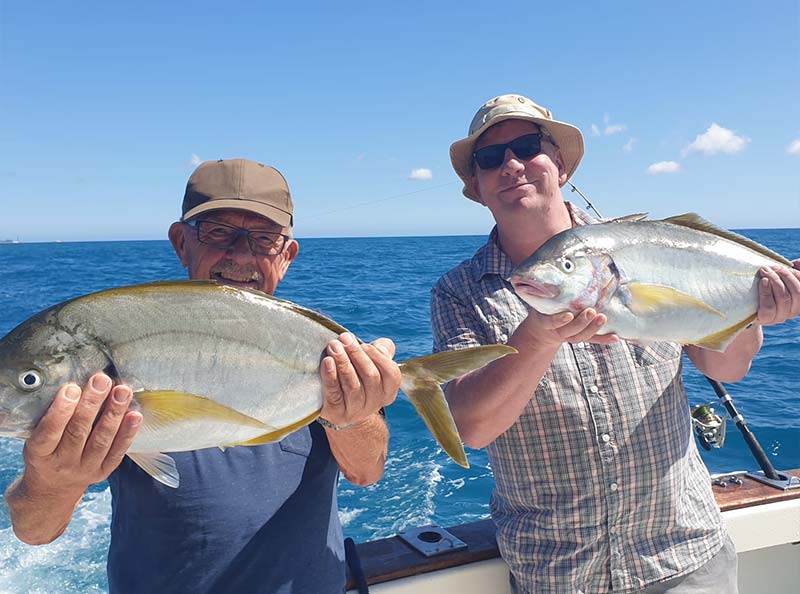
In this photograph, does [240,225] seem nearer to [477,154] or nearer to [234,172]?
[234,172]

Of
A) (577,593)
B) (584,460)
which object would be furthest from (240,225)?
(577,593)

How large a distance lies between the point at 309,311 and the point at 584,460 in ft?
4.33

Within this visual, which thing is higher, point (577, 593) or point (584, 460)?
point (584, 460)

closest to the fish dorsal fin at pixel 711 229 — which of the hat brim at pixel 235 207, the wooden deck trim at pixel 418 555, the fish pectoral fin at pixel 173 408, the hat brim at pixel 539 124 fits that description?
the hat brim at pixel 539 124

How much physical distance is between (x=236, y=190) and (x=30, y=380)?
3.21ft

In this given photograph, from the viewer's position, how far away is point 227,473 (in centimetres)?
202

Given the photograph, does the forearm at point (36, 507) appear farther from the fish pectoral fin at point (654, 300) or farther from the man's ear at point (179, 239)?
the fish pectoral fin at point (654, 300)

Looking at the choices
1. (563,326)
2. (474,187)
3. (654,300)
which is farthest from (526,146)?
(563,326)

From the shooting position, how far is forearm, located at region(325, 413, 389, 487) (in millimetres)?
2061

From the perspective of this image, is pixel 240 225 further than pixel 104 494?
No

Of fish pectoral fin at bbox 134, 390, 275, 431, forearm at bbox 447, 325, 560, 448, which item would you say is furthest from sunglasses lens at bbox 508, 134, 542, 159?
fish pectoral fin at bbox 134, 390, 275, 431

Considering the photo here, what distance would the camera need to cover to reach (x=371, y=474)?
7.20ft

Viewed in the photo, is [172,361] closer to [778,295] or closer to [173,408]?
[173,408]

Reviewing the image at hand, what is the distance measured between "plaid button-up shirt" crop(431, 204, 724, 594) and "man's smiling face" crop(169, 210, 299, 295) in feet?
2.76
